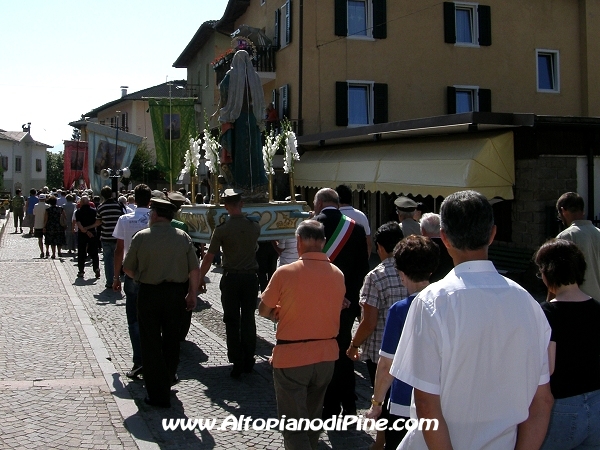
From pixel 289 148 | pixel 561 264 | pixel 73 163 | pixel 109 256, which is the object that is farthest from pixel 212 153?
pixel 73 163

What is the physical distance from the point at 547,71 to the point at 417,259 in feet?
82.1

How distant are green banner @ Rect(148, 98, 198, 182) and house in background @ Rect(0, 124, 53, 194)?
65483mm

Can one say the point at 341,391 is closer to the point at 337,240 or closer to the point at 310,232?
the point at 337,240

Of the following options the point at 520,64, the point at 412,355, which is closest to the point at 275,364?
the point at 412,355

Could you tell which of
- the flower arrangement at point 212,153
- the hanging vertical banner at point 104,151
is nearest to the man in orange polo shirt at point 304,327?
the flower arrangement at point 212,153

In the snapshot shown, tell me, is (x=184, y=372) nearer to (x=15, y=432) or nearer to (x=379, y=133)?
(x=15, y=432)

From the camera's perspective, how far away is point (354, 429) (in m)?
5.65

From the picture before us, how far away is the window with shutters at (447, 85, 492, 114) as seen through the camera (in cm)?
2530

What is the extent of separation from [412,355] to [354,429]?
10.9 ft

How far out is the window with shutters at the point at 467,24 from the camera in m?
25.1

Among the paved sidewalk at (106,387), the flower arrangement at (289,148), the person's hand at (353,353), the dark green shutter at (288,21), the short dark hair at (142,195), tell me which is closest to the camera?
the person's hand at (353,353)

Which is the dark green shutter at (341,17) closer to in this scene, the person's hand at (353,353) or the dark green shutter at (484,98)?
the dark green shutter at (484,98)

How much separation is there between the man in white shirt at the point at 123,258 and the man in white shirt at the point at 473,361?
4728 mm

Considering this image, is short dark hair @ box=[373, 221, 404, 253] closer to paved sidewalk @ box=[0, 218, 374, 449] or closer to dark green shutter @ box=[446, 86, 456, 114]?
paved sidewalk @ box=[0, 218, 374, 449]
